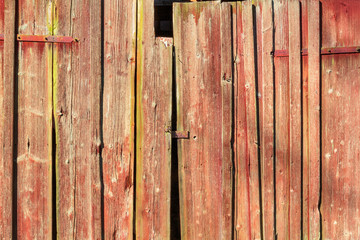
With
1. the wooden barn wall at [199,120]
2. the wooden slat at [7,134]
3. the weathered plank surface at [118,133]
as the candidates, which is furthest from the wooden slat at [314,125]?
the wooden slat at [7,134]

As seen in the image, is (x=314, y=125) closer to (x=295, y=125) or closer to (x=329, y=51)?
(x=295, y=125)

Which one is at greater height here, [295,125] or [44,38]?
[44,38]

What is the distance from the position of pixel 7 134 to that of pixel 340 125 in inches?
108

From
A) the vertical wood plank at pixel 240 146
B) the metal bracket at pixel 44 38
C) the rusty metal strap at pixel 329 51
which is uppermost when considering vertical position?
the metal bracket at pixel 44 38

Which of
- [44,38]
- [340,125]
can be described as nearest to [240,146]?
[340,125]

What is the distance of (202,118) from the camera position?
240 centimetres

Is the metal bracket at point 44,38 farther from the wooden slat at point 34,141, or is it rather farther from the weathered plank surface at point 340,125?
the weathered plank surface at point 340,125

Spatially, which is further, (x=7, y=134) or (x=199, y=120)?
(x=199, y=120)

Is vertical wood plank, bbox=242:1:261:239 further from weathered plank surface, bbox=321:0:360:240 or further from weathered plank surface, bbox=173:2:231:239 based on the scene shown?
weathered plank surface, bbox=321:0:360:240

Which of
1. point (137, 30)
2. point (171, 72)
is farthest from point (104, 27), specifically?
point (171, 72)

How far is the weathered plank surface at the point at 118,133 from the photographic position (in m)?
2.36

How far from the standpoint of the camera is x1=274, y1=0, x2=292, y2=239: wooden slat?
2.41 meters

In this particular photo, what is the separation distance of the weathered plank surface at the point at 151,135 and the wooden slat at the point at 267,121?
791 mm

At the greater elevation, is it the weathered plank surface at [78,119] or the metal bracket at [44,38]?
the metal bracket at [44,38]
